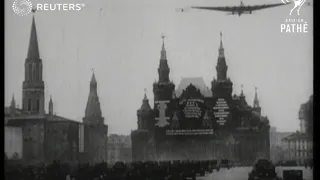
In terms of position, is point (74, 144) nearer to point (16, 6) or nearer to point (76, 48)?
point (76, 48)

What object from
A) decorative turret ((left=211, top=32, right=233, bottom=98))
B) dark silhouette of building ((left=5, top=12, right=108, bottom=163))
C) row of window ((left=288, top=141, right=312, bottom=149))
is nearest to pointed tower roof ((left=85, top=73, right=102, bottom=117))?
dark silhouette of building ((left=5, top=12, right=108, bottom=163))

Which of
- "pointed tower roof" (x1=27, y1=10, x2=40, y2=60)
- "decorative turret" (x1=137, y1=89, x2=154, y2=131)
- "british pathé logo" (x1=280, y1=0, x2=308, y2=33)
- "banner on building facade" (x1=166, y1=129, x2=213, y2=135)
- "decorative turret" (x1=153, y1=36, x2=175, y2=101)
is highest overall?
"british pathé logo" (x1=280, y1=0, x2=308, y2=33)

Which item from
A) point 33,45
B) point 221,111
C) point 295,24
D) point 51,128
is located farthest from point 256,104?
point 33,45

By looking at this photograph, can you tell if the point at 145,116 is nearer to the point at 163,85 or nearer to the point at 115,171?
the point at 163,85

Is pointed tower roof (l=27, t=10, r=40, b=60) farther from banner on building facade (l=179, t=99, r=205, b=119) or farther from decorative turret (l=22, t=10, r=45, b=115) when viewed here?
banner on building facade (l=179, t=99, r=205, b=119)

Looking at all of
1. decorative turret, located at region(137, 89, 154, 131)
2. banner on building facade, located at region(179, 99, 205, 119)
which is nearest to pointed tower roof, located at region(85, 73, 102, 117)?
decorative turret, located at region(137, 89, 154, 131)

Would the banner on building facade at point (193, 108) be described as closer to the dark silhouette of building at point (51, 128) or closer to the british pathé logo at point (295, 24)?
the dark silhouette of building at point (51, 128)

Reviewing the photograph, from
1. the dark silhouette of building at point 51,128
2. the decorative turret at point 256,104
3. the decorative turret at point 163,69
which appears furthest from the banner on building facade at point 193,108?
the dark silhouette of building at point 51,128

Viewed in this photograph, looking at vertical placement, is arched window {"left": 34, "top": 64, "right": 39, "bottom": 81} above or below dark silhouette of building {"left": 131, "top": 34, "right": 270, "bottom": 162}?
above
